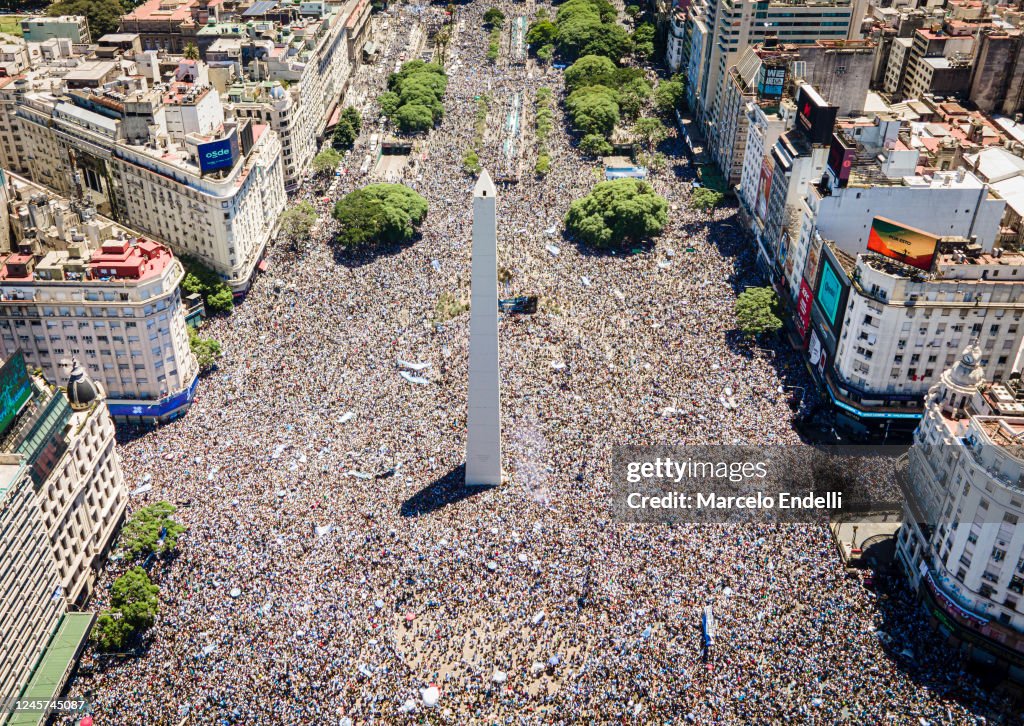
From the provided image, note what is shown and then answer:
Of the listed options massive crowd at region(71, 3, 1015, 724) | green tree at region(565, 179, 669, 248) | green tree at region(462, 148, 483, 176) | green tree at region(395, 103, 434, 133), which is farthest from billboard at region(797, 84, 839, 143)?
green tree at region(395, 103, 434, 133)

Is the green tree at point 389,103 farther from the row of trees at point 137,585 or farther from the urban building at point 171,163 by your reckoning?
the row of trees at point 137,585

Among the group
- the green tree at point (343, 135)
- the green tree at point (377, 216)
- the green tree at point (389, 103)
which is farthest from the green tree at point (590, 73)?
the green tree at point (377, 216)

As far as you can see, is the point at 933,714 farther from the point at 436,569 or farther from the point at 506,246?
the point at 506,246

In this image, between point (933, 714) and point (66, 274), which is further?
point (66, 274)

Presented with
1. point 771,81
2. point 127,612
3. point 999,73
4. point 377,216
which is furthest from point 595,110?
point 127,612

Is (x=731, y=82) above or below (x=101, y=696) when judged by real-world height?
above

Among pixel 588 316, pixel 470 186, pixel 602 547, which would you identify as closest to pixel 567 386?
pixel 588 316

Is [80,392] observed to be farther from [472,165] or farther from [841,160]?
[472,165]
